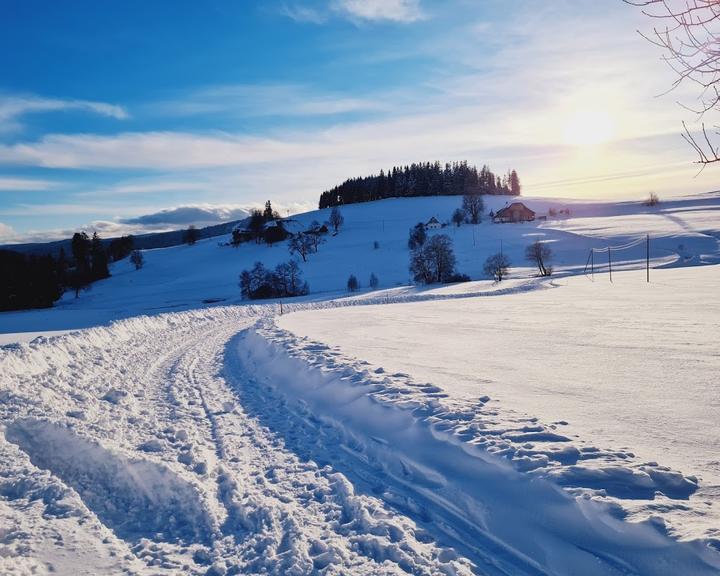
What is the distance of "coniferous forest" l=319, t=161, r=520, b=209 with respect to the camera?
145500mm

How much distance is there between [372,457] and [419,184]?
478ft

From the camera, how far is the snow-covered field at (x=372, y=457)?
163 inches

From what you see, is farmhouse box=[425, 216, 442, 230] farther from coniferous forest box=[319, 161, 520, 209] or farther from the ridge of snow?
the ridge of snow

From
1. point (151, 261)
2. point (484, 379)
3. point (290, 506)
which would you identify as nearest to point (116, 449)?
point (290, 506)

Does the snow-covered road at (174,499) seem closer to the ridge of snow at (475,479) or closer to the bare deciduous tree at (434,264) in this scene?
the ridge of snow at (475,479)

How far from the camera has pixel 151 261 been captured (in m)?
107

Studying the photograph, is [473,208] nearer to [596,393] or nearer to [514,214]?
[514,214]

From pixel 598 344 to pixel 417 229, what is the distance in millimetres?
73849

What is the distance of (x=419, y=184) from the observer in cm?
14638

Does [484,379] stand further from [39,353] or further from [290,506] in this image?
[39,353]

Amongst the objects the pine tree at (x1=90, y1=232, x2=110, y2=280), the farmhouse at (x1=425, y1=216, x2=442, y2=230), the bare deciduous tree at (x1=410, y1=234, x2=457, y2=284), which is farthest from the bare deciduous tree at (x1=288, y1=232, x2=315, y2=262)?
the pine tree at (x1=90, y1=232, x2=110, y2=280)

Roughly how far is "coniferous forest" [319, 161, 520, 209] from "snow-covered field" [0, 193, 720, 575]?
135609 mm

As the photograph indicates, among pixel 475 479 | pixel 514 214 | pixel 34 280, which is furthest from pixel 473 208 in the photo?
pixel 475 479

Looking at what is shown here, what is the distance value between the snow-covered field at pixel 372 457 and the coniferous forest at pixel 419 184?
135609 millimetres
